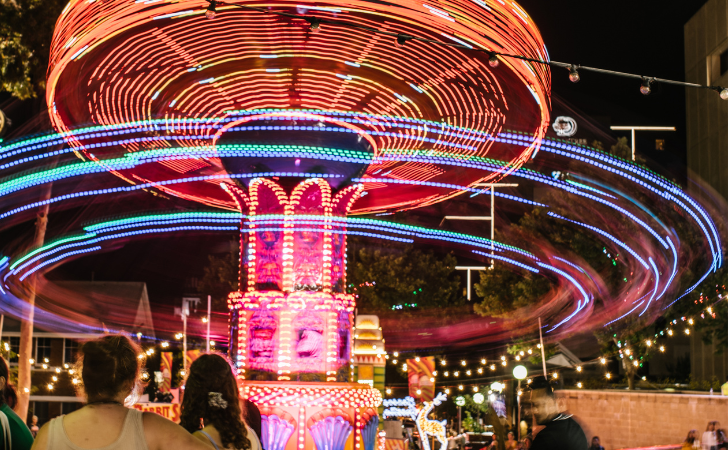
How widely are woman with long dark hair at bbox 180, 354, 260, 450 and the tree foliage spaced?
14.0 metres

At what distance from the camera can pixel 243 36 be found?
12.2 m

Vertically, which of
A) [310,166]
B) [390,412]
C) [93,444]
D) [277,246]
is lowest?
[390,412]

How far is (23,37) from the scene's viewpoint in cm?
1702

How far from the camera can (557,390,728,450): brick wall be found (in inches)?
878

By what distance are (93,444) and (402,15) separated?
8.46 m

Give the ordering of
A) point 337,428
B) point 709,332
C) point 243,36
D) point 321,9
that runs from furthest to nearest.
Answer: point 709,332
point 337,428
point 243,36
point 321,9

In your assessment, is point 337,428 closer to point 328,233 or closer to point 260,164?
point 328,233

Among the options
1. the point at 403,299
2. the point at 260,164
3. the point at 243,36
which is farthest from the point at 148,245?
the point at 243,36

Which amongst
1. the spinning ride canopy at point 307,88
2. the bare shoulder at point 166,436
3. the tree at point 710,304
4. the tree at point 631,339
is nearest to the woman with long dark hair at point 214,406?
the bare shoulder at point 166,436

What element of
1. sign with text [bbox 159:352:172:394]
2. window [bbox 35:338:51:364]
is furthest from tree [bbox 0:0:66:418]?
window [bbox 35:338:51:364]

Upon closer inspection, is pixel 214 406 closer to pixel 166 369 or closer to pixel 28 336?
pixel 28 336

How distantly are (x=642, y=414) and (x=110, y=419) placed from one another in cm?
2342

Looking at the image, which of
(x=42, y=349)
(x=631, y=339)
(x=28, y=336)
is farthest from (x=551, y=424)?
(x=42, y=349)

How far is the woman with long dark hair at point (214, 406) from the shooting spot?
4.44 meters
